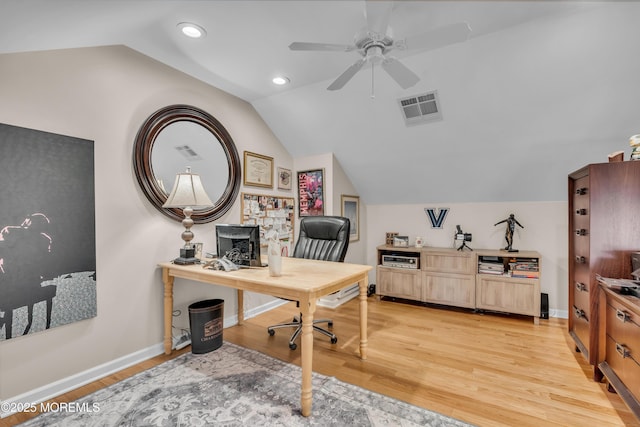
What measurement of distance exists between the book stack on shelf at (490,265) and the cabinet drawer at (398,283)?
759mm

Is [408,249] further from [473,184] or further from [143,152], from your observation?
[143,152]

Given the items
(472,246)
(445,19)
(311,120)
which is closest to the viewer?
(445,19)

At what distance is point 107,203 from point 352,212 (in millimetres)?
2988

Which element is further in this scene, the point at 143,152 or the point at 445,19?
the point at 143,152

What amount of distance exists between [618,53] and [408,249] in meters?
2.65

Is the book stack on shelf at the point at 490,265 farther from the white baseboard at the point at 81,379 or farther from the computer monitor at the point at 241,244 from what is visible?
the white baseboard at the point at 81,379

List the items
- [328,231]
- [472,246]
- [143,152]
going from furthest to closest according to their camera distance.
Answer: [472,246]
[328,231]
[143,152]

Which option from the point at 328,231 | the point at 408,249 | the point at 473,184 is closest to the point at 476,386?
the point at 328,231

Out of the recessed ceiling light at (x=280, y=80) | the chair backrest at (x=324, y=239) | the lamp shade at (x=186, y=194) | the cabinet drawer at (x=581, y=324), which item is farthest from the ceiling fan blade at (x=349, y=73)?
the cabinet drawer at (x=581, y=324)

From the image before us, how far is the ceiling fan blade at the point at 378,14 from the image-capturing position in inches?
54.2

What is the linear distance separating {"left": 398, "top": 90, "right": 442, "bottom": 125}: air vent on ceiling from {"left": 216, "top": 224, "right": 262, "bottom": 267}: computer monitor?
6.50ft

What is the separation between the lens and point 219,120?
10.1 ft

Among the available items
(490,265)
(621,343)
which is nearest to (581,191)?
(621,343)

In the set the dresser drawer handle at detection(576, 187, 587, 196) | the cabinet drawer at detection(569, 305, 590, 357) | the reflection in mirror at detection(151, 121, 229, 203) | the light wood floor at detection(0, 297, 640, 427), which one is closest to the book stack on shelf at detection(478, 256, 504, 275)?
the light wood floor at detection(0, 297, 640, 427)
